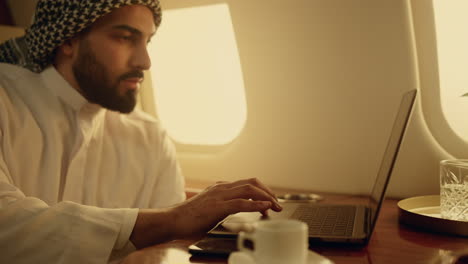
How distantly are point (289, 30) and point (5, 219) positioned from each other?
996 millimetres

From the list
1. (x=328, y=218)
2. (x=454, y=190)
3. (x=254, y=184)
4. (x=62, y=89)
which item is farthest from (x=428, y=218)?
(x=62, y=89)

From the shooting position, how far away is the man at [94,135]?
96cm

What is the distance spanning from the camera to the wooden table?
79cm

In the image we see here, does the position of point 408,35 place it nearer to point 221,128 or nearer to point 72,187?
point 221,128

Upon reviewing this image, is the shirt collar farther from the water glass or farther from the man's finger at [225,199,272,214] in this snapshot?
the water glass

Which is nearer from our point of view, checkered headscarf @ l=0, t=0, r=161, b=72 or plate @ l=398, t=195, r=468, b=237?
plate @ l=398, t=195, r=468, b=237

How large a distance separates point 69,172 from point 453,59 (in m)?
1.13

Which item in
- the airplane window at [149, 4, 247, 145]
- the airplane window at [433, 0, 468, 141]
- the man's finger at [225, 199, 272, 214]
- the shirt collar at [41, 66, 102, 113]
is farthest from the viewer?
the airplane window at [149, 4, 247, 145]

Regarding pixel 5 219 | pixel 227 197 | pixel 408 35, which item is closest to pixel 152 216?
pixel 227 197

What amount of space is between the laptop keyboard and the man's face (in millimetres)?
690

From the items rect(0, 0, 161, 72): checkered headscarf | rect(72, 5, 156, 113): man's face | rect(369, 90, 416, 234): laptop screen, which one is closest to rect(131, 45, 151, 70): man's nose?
rect(72, 5, 156, 113): man's face

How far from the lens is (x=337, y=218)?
1.03 m

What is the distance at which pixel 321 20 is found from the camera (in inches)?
56.7

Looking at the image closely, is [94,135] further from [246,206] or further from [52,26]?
[246,206]
